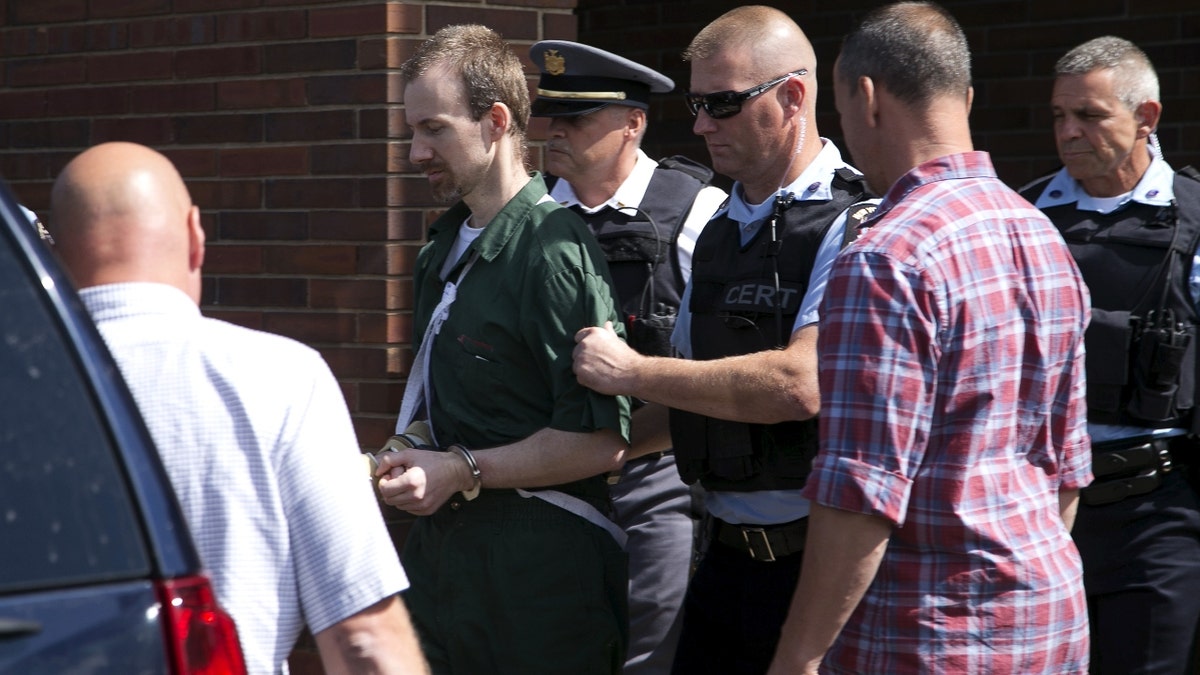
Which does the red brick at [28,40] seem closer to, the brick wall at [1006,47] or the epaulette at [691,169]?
the epaulette at [691,169]

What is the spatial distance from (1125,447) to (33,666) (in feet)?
10.4

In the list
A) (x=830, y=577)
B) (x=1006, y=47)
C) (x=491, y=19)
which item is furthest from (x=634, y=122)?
(x=1006, y=47)

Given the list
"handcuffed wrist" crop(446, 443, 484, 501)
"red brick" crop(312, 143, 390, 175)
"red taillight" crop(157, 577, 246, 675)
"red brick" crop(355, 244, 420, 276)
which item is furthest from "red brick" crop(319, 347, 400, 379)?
"red taillight" crop(157, 577, 246, 675)

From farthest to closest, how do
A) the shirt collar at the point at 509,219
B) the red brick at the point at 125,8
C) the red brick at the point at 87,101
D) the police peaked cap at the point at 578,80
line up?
the red brick at the point at 87,101
the red brick at the point at 125,8
the police peaked cap at the point at 578,80
the shirt collar at the point at 509,219

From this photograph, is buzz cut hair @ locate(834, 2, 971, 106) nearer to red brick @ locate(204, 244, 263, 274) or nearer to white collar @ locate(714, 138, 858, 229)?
white collar @ locate(714, 138, 858, 229)

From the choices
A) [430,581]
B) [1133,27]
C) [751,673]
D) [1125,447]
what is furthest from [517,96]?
[1133,27]

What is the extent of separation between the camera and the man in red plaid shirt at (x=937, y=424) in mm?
2379

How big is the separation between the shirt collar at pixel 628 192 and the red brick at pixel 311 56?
728mm

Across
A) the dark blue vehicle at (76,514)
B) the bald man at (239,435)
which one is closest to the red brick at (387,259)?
the bald man at (239,435)

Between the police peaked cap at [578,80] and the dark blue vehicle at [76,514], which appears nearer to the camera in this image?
the dark blue vehicle at [76,514]

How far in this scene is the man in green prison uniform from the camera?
3.17 meters

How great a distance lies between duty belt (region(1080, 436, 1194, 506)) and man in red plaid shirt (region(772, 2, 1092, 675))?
1.48 meters

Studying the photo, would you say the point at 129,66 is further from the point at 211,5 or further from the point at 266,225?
the point at 266,225

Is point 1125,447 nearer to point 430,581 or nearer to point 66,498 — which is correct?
point 430,581
